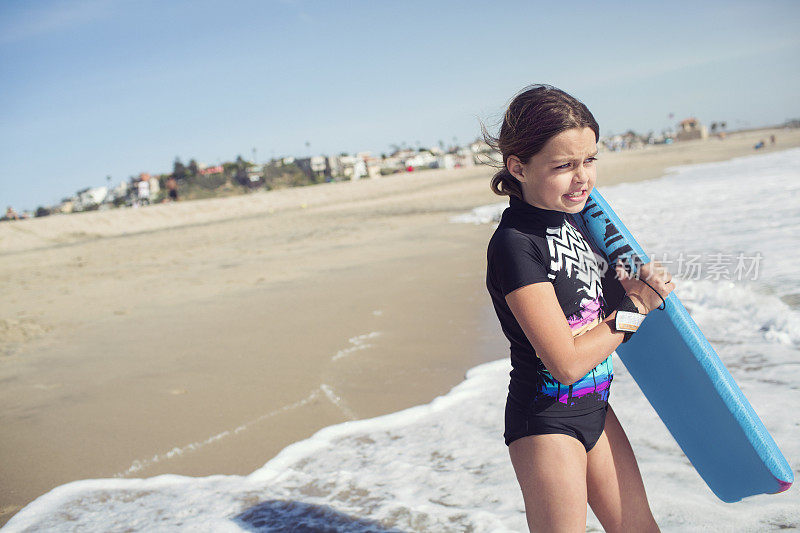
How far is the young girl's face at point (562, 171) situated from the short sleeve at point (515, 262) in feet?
0.43

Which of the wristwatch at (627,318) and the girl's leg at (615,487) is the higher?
the wristwatch at (627,318)

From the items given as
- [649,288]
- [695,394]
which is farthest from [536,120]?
[695,394]

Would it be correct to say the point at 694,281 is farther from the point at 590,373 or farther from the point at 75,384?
the point at 75,384

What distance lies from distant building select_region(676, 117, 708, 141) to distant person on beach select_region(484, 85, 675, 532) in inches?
4096

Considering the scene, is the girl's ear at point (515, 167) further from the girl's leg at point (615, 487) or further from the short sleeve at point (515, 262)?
the girl's leg at point (615, 487)

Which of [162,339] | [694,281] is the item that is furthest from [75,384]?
[694,281]

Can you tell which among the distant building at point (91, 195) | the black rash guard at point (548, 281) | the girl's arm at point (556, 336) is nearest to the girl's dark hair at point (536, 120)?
the black rash guard at point (548, 281)

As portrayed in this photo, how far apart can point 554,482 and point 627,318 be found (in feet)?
1.48

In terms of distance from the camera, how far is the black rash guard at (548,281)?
1.46 metres

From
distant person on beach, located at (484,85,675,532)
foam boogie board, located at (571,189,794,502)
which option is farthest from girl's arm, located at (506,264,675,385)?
foam boogie board, located at (571,189,794,502)

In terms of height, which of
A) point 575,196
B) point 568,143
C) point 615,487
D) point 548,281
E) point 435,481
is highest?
point 568,143

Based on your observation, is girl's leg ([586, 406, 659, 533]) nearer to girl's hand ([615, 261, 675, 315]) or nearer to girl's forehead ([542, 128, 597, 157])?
girl's hand ([615, 261, 675, 315])

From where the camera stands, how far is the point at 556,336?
1.39 metres

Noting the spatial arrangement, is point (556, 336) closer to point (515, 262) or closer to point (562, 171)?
point (515, 262)
